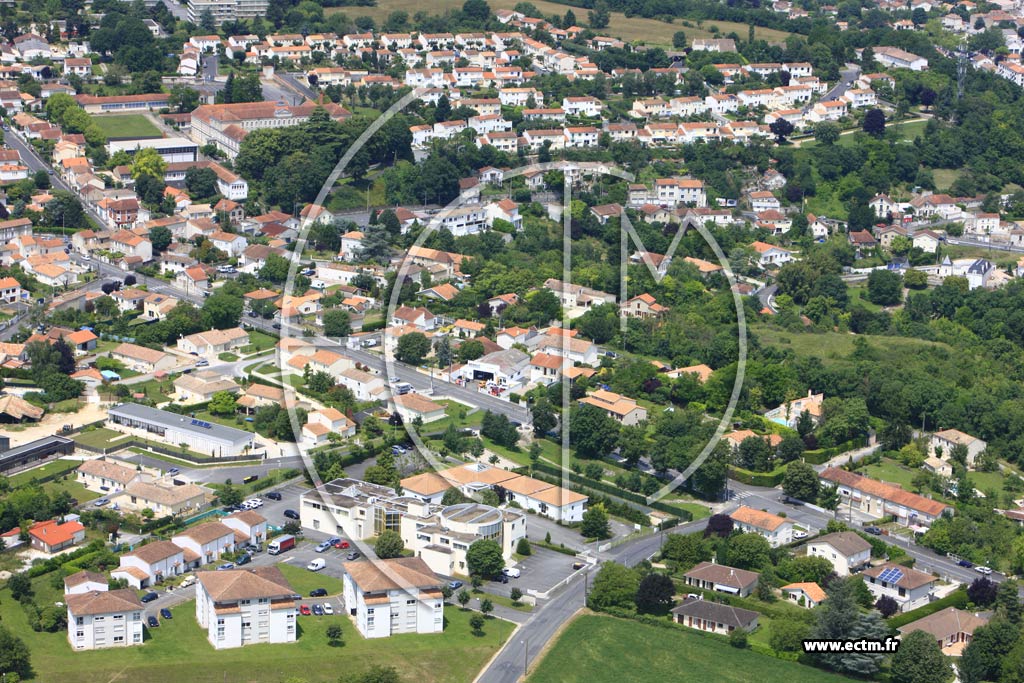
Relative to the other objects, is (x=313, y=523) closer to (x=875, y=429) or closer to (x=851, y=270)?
(x=875, y=429)

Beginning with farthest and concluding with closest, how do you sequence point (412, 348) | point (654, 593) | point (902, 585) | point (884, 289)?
A: point (884, 289), point (412, 348), point (902, 585), point (654, 593)

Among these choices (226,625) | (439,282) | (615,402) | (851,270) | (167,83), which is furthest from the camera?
(167,83)

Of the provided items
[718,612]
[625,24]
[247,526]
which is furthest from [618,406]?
[625,24]

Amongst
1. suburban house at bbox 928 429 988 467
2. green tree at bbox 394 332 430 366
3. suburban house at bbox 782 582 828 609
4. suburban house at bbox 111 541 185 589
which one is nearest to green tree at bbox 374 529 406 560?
suburban house at bbox 111 541 185 589

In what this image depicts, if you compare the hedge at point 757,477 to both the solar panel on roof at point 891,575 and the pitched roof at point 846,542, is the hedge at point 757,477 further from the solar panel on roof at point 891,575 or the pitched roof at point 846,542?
the solar panel on roof at point 891,575

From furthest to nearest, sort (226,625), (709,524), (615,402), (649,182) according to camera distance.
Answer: (649,182) < (615,402) < (709,524) < (226,625)

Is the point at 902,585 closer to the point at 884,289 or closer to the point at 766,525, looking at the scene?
the point at 766,525

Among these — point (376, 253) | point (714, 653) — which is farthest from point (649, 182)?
point (714, 653)

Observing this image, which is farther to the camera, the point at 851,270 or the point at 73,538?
the point at 851,270
